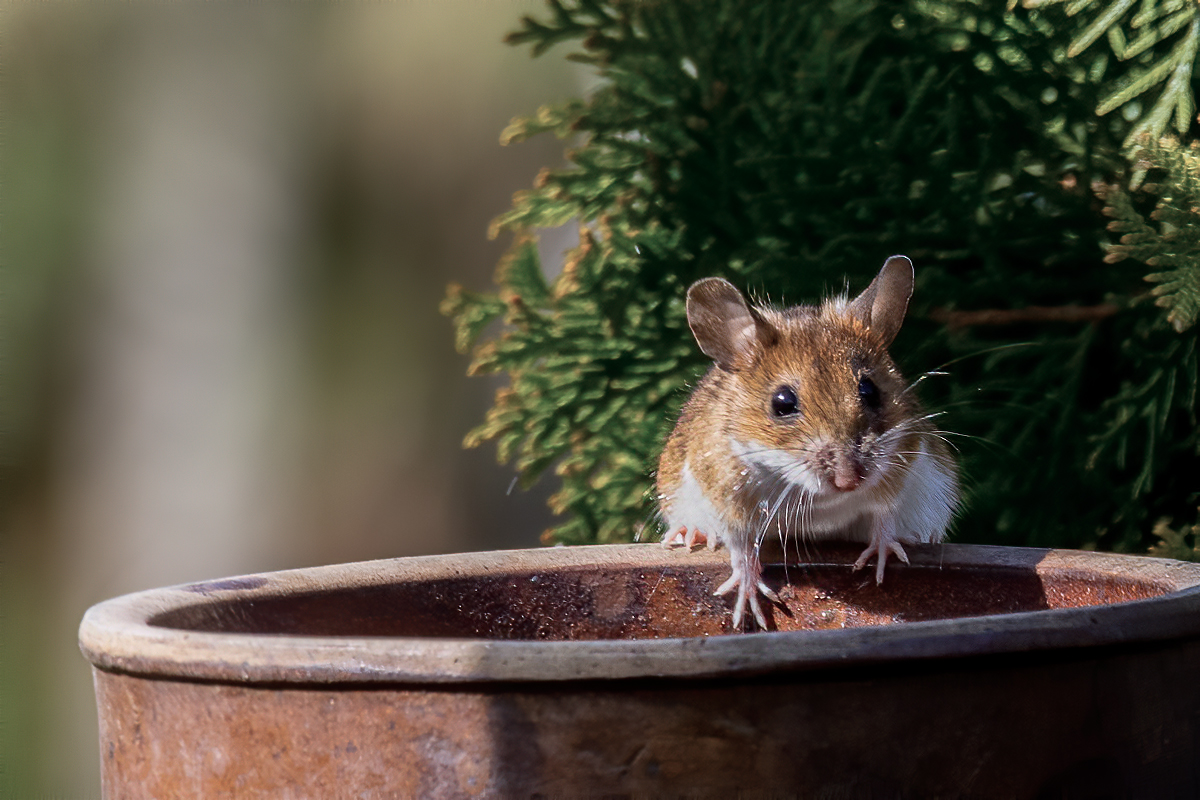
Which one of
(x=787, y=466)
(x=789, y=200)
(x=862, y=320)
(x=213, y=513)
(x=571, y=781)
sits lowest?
(x=213, y=513)

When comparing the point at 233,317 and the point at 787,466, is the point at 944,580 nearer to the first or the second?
the point at 787,466

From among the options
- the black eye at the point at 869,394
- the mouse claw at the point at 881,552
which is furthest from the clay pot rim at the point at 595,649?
the black eye at the point at 869,394

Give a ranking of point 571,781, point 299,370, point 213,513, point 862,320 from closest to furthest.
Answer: point 571,781 → point 862,320 → point 213,513 → point 299,370

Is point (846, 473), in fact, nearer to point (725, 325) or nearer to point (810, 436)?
point (810, 436)

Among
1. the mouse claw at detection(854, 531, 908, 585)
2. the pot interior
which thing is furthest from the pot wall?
the mouse claw at detection(854, 531, 908, 585)

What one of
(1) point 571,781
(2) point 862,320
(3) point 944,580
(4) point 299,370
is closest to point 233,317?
(4) point 299,370

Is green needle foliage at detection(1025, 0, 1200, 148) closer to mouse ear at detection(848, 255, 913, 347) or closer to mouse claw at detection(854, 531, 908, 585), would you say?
mouse ear at detection(848, 255, 913, 347)
